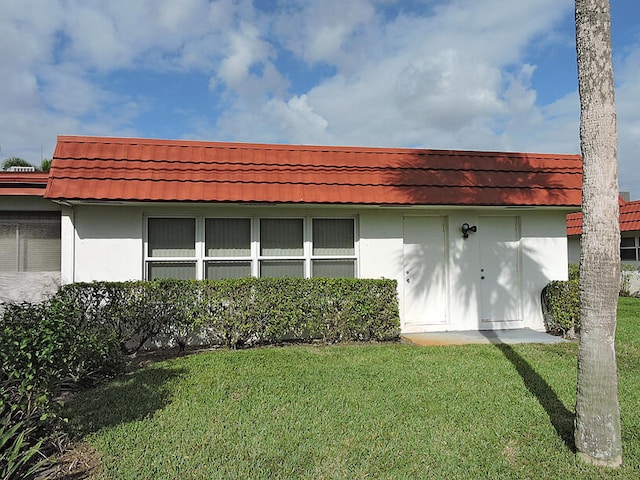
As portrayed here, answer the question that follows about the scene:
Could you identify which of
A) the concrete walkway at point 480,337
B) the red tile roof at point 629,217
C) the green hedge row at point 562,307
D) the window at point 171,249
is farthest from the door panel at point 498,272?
the red tile roof at point 629,217

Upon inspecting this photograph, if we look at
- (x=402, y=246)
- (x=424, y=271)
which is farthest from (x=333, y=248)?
(x=424, y=271)

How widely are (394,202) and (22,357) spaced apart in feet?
21.4

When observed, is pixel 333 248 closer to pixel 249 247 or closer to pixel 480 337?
pixel 249 247

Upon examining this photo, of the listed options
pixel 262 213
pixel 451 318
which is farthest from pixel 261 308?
pixel 451 318

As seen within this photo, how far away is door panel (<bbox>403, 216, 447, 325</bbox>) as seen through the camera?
9.69 meters

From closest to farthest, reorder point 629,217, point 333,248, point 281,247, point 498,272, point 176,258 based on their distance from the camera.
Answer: point 176,258 < point 281,247 < point 333,248 < point 498,272 < point 629,217

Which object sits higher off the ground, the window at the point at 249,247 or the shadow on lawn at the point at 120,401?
the window at the point at 249,247

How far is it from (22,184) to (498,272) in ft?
31.2

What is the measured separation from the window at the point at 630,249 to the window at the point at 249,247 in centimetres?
1545

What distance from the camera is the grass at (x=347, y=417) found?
3.86 m

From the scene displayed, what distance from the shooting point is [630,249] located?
63.9ft

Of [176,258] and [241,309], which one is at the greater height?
[176,258]

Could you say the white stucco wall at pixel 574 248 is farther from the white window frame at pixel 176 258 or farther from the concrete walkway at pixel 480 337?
the white window frame at pixel 176 258

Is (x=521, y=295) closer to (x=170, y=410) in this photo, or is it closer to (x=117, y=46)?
(x=170, y=410)
